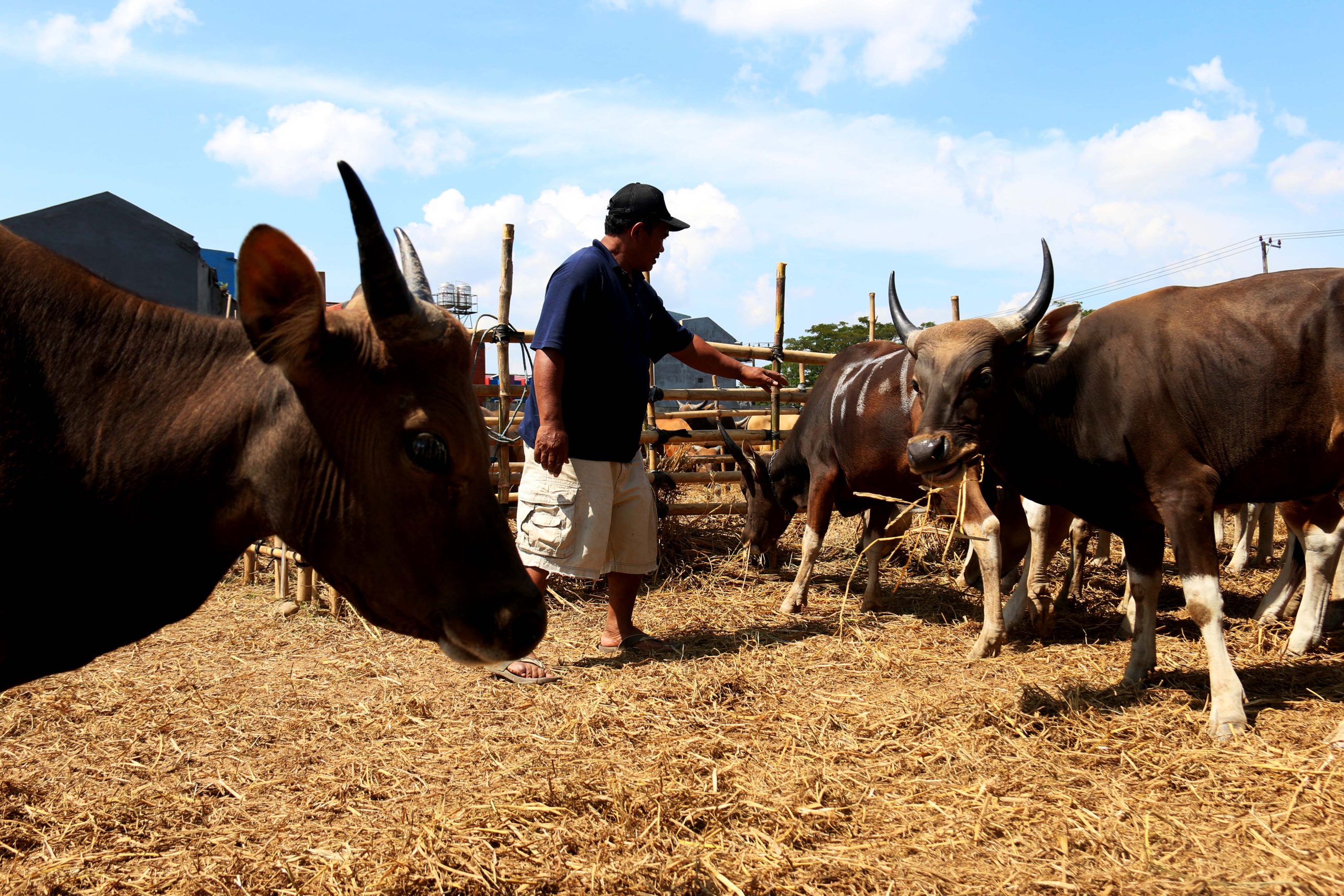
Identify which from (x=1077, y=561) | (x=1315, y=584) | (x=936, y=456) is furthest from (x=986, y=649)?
(x=1315, y=584)

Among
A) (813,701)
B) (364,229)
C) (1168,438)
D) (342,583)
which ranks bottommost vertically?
(813,701)

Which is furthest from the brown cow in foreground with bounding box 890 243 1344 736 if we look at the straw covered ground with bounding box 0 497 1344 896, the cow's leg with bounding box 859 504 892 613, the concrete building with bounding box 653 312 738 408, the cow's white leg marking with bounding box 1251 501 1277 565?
the concrete building with bounding box 653 312 738 408

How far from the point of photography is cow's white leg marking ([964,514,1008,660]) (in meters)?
5.28

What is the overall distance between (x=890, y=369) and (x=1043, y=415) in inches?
75.1

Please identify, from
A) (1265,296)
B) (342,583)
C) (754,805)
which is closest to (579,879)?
(754,805)

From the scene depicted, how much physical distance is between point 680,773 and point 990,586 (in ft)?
8.71

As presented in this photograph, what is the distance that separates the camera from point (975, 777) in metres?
3.43

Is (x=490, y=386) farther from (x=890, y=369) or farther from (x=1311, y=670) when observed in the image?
(x=1311, y=670)

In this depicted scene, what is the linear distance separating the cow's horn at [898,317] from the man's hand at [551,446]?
1.95m

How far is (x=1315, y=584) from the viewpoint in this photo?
5.32 m

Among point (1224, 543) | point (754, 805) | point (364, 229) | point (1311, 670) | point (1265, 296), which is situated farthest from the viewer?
point (1224, 543)

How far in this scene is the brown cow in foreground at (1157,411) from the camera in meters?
4.23

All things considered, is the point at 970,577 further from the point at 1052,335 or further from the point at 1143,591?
the point at 1052,335

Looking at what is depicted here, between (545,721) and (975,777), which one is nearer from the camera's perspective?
(975,777)
